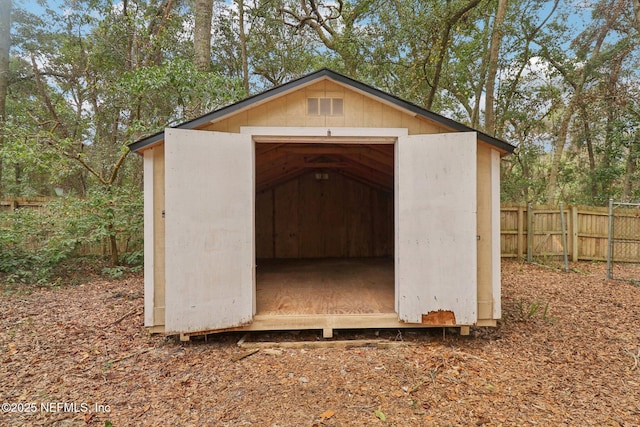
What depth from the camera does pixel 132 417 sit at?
7.23ft

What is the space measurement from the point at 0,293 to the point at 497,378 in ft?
23.1

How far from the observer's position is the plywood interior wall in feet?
26.2

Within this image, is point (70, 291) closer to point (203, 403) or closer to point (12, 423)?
point (12, 423)

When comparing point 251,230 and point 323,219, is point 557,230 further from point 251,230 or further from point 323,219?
point 251,230

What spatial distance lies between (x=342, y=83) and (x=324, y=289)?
9.10ft

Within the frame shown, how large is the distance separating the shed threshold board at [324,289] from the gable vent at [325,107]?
218 cm

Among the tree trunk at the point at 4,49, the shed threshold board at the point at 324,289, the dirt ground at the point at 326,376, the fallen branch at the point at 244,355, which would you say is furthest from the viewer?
the tree trunk at the point at 4,49

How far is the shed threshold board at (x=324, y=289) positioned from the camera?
11.8 ft

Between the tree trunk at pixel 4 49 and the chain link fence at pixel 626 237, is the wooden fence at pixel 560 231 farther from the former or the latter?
the tree trunk at pixel 4 49

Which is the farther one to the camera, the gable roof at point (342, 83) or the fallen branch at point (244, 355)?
the gable roof at point (342, 83)

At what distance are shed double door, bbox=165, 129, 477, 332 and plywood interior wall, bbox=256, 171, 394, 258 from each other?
4.75 meters

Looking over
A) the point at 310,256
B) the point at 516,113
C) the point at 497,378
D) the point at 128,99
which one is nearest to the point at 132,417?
the point at 497,378

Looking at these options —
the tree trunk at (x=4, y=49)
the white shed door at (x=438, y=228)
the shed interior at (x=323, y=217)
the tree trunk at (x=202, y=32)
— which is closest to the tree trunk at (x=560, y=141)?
the shed interior at (x=323, y=217)

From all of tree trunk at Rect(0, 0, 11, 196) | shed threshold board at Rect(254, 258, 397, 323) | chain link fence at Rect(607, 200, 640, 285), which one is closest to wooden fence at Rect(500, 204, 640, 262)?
chain link fence at Rect(607, 200, 640, 285)
